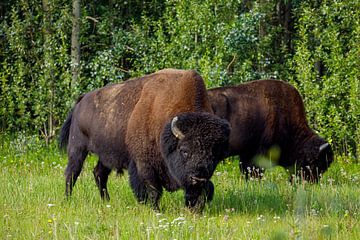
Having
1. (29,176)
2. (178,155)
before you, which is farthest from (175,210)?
(29,176)

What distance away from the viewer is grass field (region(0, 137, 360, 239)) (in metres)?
6.65

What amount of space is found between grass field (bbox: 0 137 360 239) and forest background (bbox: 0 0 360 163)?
4333 mm

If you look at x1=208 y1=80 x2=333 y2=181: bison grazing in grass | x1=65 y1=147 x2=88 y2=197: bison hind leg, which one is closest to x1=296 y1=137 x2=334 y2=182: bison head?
x1=208 y1=80 x2=333 y2=181: bison grazing in grass

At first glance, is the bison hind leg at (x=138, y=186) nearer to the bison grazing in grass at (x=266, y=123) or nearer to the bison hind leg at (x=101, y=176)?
the bison hind leg at (x=101, y=176)

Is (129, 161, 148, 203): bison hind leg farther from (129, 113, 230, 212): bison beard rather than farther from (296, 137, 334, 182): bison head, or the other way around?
(296, 137, 334, 182): bison head

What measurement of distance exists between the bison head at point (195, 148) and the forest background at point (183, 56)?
7707 millimetres

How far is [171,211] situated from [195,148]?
91 centimetres

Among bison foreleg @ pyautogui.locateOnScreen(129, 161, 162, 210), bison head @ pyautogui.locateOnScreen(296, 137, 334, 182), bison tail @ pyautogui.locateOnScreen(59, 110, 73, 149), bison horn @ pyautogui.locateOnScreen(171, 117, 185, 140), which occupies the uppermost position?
bison horn @ pyautogui.locateOnScreen(171, 117, 185, 140)

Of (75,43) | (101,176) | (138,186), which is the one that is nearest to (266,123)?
(101,176)

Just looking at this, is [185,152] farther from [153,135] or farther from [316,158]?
[316,158]

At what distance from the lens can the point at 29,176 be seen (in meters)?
11.3

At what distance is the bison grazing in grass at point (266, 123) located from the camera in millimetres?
12586

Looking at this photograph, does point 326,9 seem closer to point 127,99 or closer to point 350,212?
point 127,99

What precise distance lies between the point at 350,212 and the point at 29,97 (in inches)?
425
